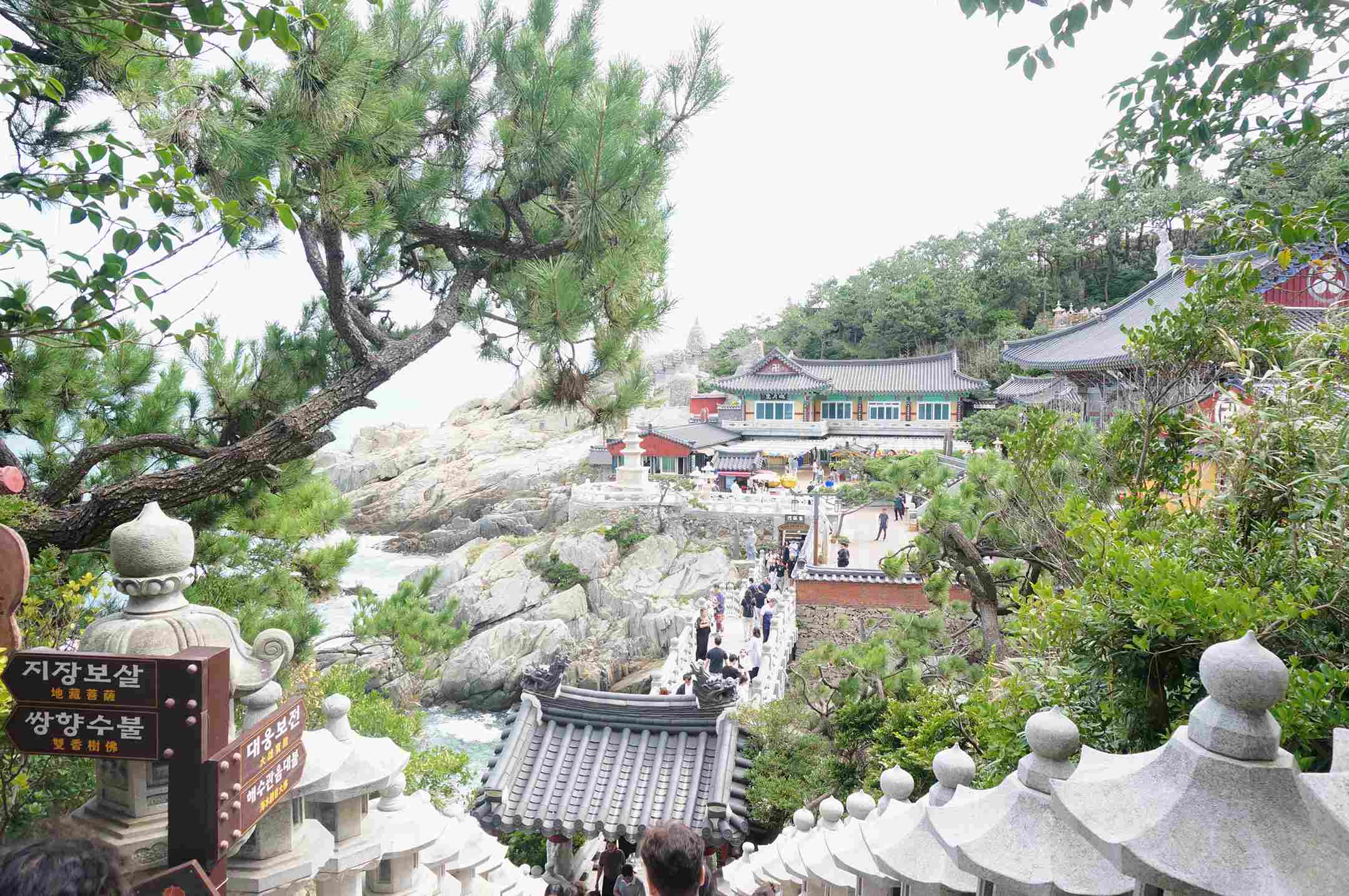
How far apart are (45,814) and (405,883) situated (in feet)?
5.39

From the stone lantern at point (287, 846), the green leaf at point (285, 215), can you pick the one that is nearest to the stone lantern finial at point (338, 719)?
the stone lantern at point (287, 846)

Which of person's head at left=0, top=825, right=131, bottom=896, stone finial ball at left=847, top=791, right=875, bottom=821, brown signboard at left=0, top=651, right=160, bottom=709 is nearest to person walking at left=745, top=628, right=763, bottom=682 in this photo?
stone finial ball at left=847, top=791, right=875, bottom=821

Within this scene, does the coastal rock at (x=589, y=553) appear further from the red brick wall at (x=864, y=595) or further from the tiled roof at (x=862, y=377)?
the tiled roof at (x=862, y=377)

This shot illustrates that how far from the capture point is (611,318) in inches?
192

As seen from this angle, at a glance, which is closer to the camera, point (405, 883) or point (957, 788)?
point (957, 788)

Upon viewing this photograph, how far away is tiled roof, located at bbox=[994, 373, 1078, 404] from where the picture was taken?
71.8ft

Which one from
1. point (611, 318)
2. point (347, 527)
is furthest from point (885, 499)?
point (347, 527)

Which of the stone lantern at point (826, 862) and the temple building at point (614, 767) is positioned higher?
the stone lantern at point (826, 862)

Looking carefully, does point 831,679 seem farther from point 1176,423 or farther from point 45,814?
point 45,814

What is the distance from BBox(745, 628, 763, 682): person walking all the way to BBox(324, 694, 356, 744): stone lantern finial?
330 inches

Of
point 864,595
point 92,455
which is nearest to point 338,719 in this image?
point 92,455

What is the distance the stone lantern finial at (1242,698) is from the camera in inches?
49.4

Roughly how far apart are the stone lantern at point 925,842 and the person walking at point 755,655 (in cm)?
829

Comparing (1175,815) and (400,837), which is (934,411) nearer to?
(400,837)
